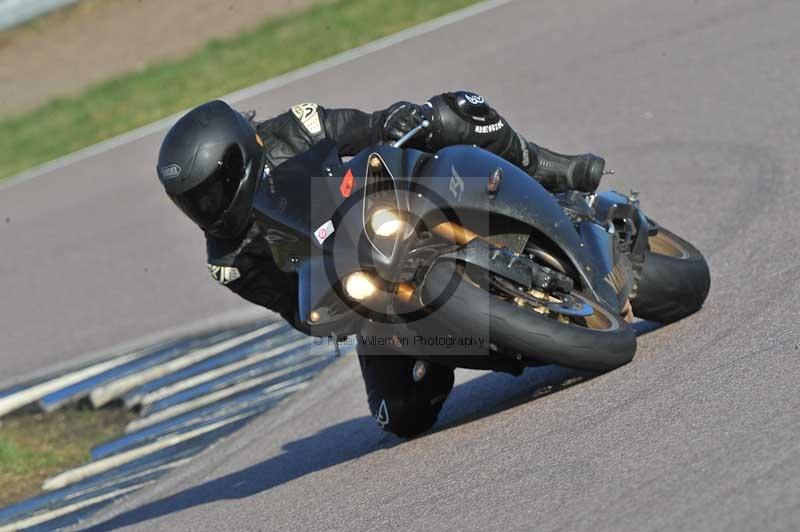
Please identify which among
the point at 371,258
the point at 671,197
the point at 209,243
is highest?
the point at 371,258

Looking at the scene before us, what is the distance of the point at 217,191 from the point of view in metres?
5.48

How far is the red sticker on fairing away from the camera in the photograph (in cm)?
465

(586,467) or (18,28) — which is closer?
(586,467)

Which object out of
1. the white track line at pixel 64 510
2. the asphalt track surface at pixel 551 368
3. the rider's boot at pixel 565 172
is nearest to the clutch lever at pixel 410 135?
the rider's boot at pixel 565 172

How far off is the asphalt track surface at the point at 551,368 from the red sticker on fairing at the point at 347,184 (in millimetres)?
1034

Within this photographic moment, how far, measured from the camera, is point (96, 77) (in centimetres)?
1645

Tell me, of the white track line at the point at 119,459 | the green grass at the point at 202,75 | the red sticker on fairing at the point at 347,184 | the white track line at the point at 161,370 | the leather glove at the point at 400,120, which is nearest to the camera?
the red sticker on fairing at the point at 347,184

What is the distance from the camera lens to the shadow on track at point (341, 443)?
5.84m

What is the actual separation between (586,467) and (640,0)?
8.76 meters

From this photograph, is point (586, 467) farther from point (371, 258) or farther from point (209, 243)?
point (209, 243)

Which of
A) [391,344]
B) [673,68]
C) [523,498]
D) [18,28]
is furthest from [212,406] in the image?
[18,28]

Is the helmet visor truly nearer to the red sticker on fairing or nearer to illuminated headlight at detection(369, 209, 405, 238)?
the red sticker on fairing

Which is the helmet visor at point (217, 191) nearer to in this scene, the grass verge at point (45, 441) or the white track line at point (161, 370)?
the grass verge at point (45, 441)

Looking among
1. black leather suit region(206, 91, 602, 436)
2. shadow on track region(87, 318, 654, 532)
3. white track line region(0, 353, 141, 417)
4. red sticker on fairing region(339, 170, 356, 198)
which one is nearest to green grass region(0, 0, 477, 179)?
white track line region(0, 353, 141, 417)
